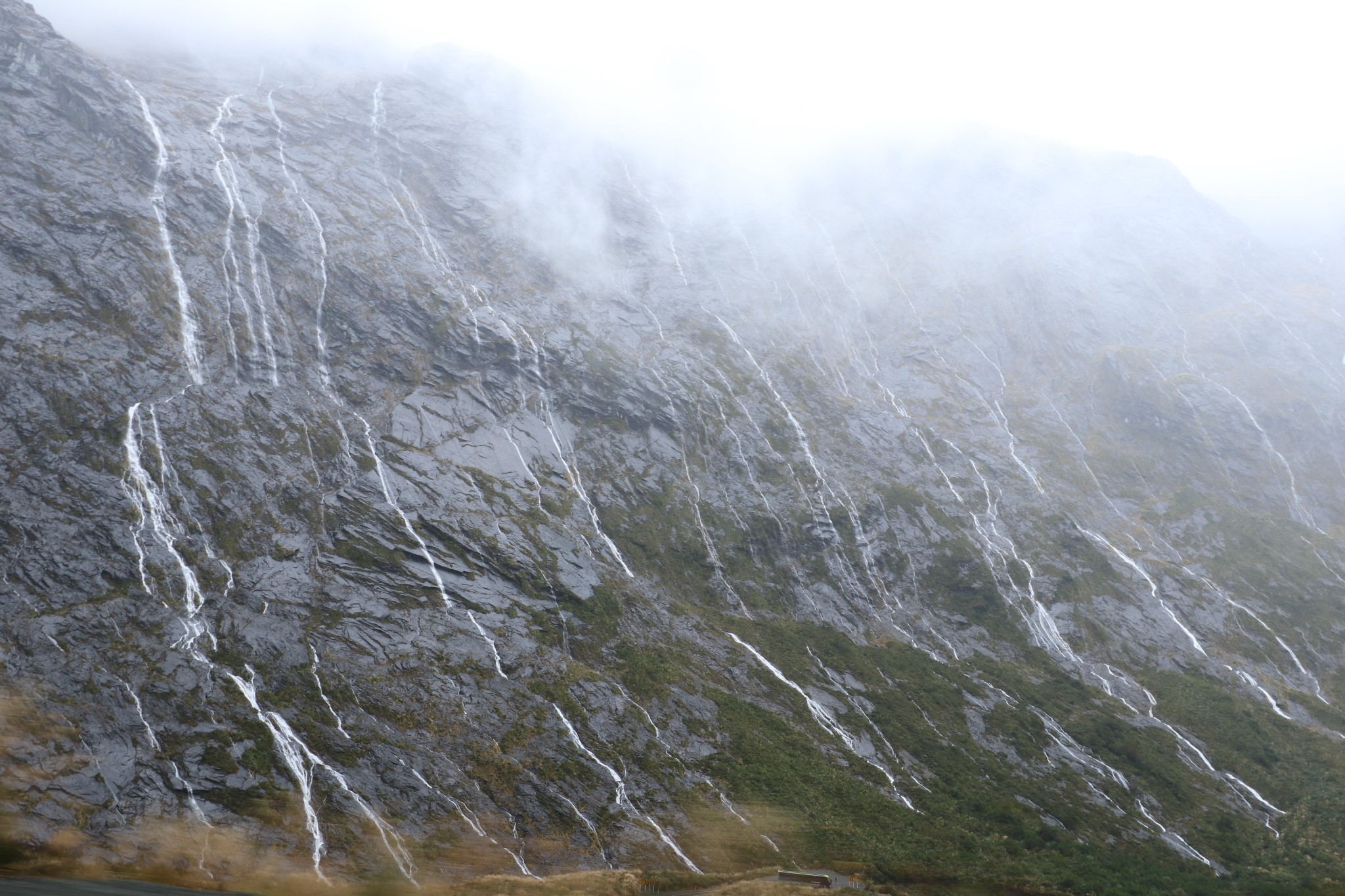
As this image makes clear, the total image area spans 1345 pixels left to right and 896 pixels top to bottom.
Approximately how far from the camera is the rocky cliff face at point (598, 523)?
136ft

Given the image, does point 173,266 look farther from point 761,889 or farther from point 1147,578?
point 1147,578

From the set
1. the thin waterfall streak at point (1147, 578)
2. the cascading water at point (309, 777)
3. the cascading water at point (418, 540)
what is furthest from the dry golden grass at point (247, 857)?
the thin waterfall streak at point (1147, 578)

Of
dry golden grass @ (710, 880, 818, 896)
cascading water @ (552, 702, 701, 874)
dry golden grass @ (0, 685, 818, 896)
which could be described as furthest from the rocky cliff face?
dry golden grass @ (710, 880, 818, 896)

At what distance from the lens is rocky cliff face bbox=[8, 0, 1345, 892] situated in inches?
1629

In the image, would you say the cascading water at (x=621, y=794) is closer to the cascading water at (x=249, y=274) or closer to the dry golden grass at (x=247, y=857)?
the dry golden grass at (x=247, y=857)

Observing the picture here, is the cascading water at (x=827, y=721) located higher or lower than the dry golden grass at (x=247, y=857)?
higher

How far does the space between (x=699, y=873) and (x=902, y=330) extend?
276ft

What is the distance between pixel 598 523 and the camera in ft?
216

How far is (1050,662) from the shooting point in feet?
213

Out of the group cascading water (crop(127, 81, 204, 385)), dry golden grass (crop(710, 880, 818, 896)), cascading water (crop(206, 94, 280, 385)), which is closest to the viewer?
dry golden grass (crop(710, 880, 818, 896))

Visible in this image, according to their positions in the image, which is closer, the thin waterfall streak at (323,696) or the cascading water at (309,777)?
the cascading water at (309,777)

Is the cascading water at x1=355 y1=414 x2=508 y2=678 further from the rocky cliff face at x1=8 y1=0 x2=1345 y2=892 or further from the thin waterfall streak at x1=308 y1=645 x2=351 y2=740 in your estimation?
the thin waterfall streak at x1=308 y1=645 x2=351 y2=740

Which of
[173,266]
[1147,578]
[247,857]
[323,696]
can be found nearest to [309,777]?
[247,857]

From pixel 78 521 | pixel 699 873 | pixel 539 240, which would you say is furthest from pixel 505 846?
pixel 539 240
